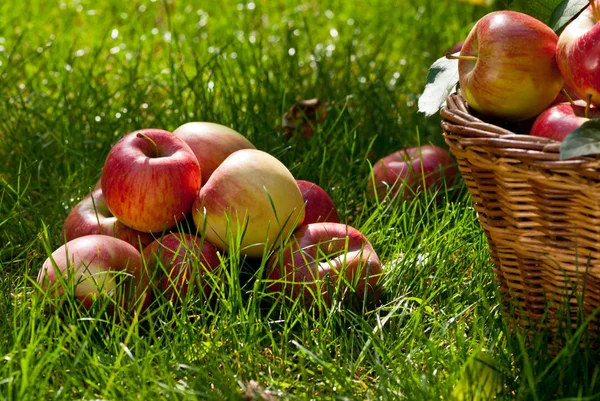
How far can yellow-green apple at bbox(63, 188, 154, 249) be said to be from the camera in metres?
2.19

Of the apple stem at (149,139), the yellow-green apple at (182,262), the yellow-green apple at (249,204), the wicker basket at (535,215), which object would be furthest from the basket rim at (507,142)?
the apple stem at (149,139)

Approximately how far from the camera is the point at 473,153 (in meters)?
1.72

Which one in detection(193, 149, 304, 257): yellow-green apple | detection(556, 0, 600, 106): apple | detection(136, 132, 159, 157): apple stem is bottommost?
detection(193, 149, 304, 257): yellow-green apple

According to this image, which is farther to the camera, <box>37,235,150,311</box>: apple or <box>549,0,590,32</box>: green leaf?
<box>549,0,590,32</box>: green leaf

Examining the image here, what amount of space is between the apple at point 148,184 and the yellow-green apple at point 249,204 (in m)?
0.05

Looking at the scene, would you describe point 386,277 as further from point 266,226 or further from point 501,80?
point 501,80

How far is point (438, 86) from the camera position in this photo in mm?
2127

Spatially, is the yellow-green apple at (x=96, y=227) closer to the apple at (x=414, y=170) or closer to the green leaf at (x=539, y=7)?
the apple at (x=414, y=170)

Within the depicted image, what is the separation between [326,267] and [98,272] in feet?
1.68

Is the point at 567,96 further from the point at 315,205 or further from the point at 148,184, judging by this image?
the point at 148,184

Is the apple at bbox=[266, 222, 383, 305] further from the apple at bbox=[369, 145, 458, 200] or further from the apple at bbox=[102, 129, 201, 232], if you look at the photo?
the apple at bbox=[369, 145, 458, 200]

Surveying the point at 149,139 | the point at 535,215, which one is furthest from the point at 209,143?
the point at 535,215

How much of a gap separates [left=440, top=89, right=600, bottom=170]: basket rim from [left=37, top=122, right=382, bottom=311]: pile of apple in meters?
0.39

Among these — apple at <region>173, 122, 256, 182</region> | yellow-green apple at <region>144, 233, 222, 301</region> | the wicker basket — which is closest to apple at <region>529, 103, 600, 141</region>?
the wicker basket
